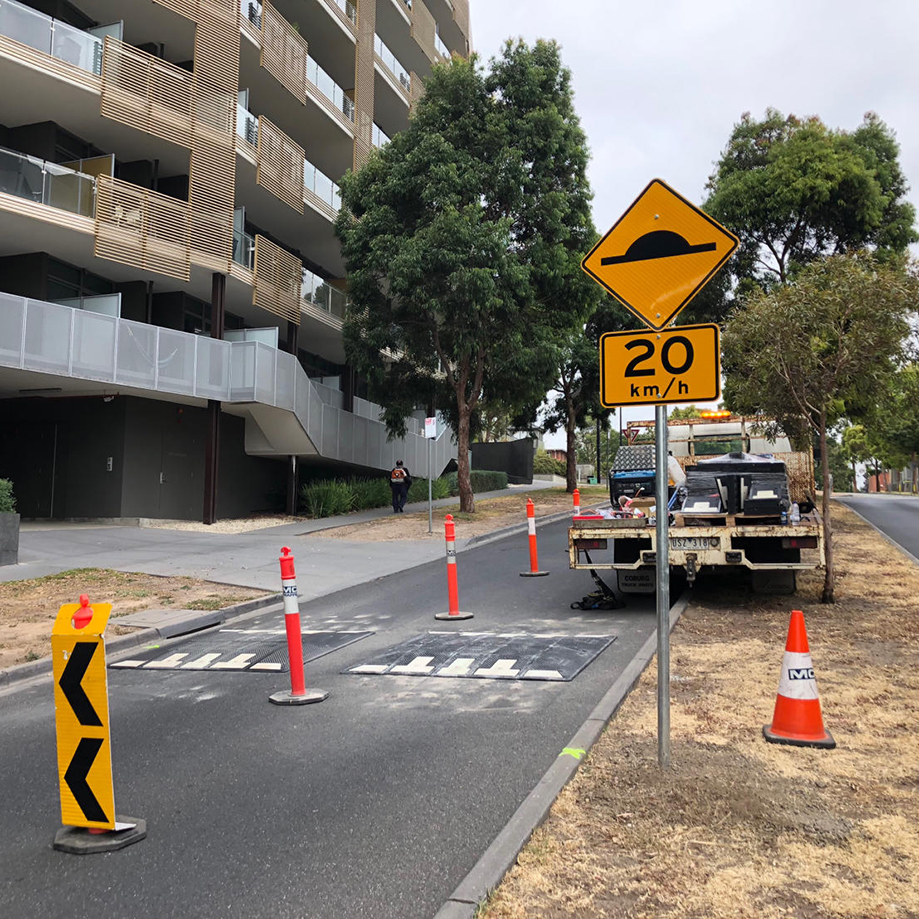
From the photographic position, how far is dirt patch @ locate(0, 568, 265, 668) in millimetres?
9148

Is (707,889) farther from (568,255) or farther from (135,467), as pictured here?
(568,255)

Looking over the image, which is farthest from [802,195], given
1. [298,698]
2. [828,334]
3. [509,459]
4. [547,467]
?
[547,467]

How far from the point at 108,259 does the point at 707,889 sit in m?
20.1

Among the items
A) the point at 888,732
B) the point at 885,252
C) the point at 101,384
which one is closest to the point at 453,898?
the point at 888,732

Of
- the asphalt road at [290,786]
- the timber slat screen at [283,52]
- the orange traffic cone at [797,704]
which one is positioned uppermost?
the timber slat screen at [283,52]

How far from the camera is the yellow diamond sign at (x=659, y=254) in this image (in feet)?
14.4

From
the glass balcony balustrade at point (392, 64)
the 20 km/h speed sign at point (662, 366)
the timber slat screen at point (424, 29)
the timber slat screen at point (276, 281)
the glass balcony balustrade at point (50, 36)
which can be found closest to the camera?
the 20 km/h speed sign at point (662, 366)

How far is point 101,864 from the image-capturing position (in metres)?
3.71

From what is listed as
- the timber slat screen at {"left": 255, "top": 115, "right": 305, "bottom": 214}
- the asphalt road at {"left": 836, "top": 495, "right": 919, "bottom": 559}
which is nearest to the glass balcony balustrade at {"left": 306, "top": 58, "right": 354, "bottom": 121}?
the timber slat screen at {"left": 255, "top": 115, "right": 305, "bottom": 214}

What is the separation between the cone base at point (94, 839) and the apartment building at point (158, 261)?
49.7 ft

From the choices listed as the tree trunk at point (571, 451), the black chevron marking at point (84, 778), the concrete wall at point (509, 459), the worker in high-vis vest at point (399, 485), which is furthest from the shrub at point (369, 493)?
the black chevron marking at point (84, 778)

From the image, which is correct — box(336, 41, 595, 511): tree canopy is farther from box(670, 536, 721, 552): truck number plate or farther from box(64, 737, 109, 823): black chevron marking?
box(64, 737, 109, 823): black chevron marking

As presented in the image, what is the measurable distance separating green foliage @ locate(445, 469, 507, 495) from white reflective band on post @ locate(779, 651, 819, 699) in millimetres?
29762

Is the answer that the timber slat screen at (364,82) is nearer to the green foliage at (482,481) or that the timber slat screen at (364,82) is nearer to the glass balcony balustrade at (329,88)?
the glass balcony balustrade at (329,88)
